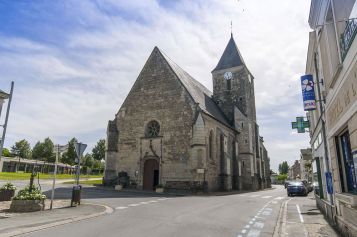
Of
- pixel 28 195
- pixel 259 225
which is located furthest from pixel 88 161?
pixel 259 225

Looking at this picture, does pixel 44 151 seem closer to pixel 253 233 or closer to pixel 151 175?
pixel 151 175

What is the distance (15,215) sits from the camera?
9.19 metres

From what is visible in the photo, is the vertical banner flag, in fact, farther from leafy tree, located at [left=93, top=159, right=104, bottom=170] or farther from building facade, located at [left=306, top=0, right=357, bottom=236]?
leafy tree, located at [left=93, top=159, right=104, bottom=170]

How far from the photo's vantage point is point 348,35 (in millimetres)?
5906

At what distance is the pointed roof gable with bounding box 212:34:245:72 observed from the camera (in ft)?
131

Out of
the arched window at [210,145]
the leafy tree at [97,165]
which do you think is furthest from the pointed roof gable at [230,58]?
the leafy tree at [97,165]

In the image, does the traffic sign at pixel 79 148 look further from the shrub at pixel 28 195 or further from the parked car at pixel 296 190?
the parked car at pixel 296 190

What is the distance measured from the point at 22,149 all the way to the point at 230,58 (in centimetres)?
6271

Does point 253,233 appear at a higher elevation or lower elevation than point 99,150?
lower

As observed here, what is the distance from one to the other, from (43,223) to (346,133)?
28.3 feet

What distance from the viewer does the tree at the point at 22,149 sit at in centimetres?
7414

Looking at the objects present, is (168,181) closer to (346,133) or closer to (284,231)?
(284,231)

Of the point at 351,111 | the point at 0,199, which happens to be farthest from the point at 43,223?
the point at 351,111

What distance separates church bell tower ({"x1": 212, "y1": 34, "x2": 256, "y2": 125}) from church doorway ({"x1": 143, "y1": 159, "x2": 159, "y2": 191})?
567 inches
